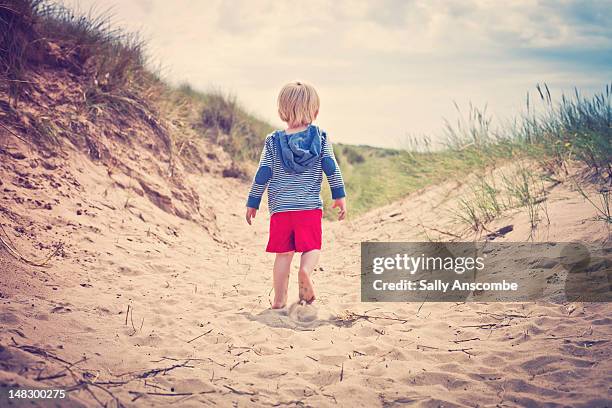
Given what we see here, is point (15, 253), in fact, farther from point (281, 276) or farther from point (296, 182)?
point (296, 182)

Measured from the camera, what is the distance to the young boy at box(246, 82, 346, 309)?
4340 millimetres

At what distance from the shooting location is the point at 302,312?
4.38m

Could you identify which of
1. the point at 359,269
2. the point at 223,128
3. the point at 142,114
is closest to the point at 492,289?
the point at 359,269

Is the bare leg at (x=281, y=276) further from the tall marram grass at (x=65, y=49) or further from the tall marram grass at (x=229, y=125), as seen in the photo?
the tall marram grass at (x=229, y=125)

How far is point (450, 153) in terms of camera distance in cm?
969

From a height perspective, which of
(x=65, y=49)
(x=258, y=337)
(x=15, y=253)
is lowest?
(x=258, y=337)

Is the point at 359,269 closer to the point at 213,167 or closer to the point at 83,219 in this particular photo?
the point at 83,219

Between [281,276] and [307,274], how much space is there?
240mm

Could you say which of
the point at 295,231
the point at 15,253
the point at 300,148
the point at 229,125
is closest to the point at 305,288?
the point at 295,231

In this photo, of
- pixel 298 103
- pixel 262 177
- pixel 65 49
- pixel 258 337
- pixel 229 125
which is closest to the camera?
pixel 258 337

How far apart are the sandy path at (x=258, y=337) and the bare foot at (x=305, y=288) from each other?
3.8 inches

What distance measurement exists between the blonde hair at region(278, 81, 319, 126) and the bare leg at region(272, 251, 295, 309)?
1058mm

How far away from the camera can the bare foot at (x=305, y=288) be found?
14.2 feet

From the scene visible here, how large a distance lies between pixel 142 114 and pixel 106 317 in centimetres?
504
